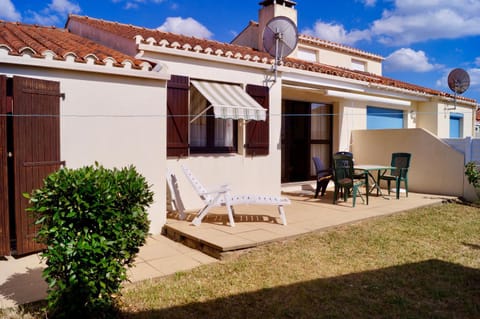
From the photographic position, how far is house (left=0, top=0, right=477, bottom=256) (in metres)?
9.08

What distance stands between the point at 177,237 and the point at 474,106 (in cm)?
2509

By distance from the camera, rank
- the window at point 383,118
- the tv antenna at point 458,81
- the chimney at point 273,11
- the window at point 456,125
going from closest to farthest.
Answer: the chimney at point 273,11
the window at point 383,118
the tv antenna at point 458,81
the window at point 456,125

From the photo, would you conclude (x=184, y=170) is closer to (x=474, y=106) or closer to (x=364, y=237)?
(x=364, y=237)

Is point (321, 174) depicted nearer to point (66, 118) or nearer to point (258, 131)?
point (258, 131)

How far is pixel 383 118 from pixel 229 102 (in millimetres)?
13080

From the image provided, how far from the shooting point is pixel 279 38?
13.8 metres

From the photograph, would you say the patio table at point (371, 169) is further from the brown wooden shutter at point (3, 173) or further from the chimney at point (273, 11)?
the brown wooden shutter at point (3, 173)

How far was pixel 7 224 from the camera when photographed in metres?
7.78

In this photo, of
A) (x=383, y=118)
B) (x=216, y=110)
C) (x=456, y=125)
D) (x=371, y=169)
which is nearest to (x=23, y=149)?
(x=216, y=110)

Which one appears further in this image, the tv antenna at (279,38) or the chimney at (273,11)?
the chimney at (273,11)

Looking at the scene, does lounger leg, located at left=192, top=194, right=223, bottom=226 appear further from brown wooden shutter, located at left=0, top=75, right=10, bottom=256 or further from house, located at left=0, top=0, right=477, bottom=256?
brown wooden shutter, located at left=0, top=75, right=10, bottom=256

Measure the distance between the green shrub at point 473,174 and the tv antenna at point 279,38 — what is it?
860cm

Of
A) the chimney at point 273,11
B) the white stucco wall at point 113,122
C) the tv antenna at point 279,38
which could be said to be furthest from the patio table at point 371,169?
the chimney at point 273,11

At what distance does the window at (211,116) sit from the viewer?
1144 cm
